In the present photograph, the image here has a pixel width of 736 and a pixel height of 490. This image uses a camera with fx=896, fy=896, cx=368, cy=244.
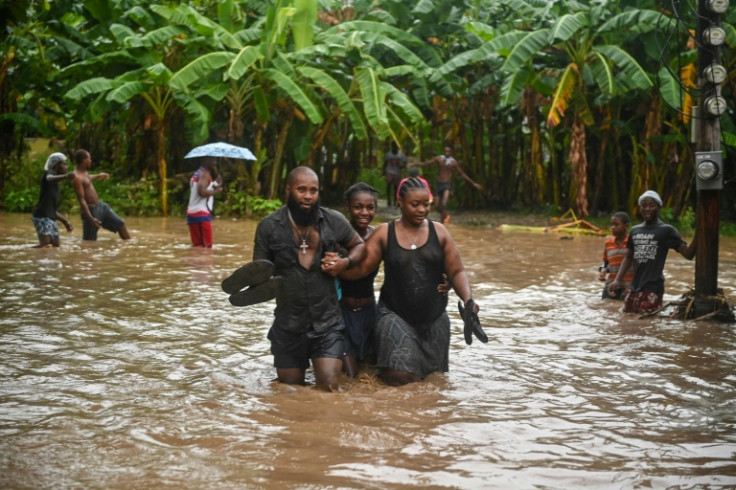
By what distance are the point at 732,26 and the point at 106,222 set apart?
11975mm

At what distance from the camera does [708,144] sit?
863 cm

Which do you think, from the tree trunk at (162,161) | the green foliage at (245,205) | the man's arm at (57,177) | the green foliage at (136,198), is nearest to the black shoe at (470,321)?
the man's arm at (57,177)

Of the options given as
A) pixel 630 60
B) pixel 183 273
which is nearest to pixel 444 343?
pixel 183 273

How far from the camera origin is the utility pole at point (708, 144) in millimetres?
8508

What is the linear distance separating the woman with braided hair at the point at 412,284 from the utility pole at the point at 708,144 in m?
3.70

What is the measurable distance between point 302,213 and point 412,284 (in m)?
0.88

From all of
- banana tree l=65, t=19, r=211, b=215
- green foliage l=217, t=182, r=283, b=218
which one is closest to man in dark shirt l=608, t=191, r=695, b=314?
banana tree l=65, t=19, r=211, b=215

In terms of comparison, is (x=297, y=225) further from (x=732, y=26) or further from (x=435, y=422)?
(x=732, y=26)

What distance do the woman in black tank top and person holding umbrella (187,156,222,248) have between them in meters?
7.43

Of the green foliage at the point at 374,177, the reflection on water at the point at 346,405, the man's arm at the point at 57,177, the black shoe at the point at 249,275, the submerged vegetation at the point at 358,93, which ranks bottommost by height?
the reflection on water at the point at 346,405

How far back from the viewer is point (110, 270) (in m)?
11.4

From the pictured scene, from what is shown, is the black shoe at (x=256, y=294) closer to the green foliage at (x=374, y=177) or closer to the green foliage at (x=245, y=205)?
the green foliage at (x=245, y=205)

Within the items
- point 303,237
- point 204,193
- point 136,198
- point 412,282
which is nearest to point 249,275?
point 303,237

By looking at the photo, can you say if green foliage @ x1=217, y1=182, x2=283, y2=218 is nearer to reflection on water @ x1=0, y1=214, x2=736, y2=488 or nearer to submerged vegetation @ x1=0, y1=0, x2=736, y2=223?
submerged vegetation @ x1=0, y1=0, x2=736, y2=223
